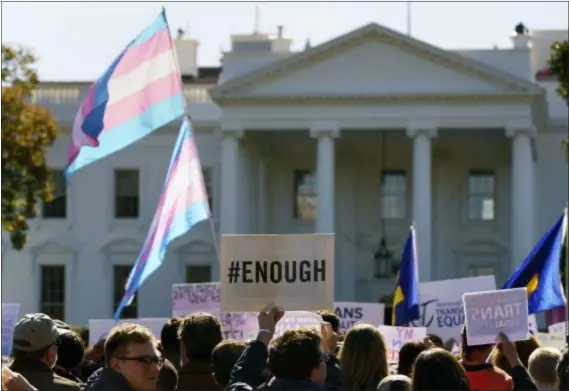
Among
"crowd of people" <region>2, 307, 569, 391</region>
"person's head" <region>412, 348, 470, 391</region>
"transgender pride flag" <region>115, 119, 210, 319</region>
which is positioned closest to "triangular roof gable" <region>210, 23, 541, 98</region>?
"transgender pride flag" <region>115, 119, 210, 319</region>

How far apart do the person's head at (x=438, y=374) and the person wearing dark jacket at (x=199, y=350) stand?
185 centimetres

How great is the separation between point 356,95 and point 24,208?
40.6 ft

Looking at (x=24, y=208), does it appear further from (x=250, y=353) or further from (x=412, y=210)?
(x=250, y=353)

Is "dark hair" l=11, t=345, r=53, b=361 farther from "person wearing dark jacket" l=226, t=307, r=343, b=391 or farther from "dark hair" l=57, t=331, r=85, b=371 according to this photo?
"dark hair" l=57, t=331, r=85, b=371

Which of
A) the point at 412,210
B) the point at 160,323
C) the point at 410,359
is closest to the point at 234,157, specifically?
the point at 412,210

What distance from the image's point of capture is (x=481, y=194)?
53062 millimetres

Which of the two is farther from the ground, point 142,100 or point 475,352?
point 142,100

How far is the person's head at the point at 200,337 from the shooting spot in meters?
9.41

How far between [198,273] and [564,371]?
4496 cm

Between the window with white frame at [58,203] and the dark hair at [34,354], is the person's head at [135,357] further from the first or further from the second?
the window with white frame at [58,203]

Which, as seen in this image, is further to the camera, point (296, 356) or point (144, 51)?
point (144, 51)

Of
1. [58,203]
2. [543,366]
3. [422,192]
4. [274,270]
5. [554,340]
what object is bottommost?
[554,340]

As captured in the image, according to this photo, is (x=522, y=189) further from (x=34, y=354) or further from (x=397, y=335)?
(x=34, y=354)

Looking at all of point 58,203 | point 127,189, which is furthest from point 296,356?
point 58,203
